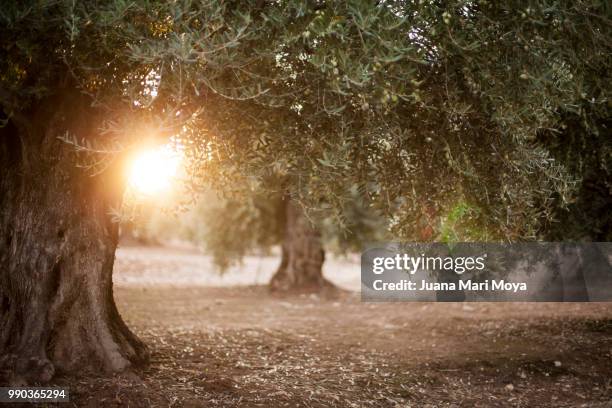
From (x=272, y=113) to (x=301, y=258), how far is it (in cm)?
1396

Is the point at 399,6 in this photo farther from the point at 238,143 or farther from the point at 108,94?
the point at 108,94

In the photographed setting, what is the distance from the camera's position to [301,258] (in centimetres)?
2038

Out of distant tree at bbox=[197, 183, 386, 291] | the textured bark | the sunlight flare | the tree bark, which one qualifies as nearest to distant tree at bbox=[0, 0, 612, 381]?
the textured bark

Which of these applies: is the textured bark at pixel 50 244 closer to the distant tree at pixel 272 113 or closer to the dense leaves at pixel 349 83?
the distant tree at pixel 272 113

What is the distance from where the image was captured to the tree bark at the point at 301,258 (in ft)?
66.5

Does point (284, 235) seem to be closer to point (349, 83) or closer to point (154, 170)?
point (154, 170)

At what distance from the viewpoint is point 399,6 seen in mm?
5906

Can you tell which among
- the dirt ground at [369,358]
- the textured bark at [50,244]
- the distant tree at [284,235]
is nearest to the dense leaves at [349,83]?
the textured bark at [50,244]

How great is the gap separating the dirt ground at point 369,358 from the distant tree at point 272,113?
3.55ft

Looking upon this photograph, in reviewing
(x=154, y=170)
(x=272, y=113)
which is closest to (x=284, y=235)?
(x=154, y=170)

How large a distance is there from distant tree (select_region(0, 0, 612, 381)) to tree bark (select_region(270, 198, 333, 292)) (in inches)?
462

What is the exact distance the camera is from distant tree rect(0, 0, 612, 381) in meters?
5.63

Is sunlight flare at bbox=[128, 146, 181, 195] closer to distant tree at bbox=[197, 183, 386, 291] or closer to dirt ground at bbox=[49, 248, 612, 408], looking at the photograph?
dirt ground at bbox=[49, 248, 612, 408]

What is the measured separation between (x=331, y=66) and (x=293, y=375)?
5.07 metres
